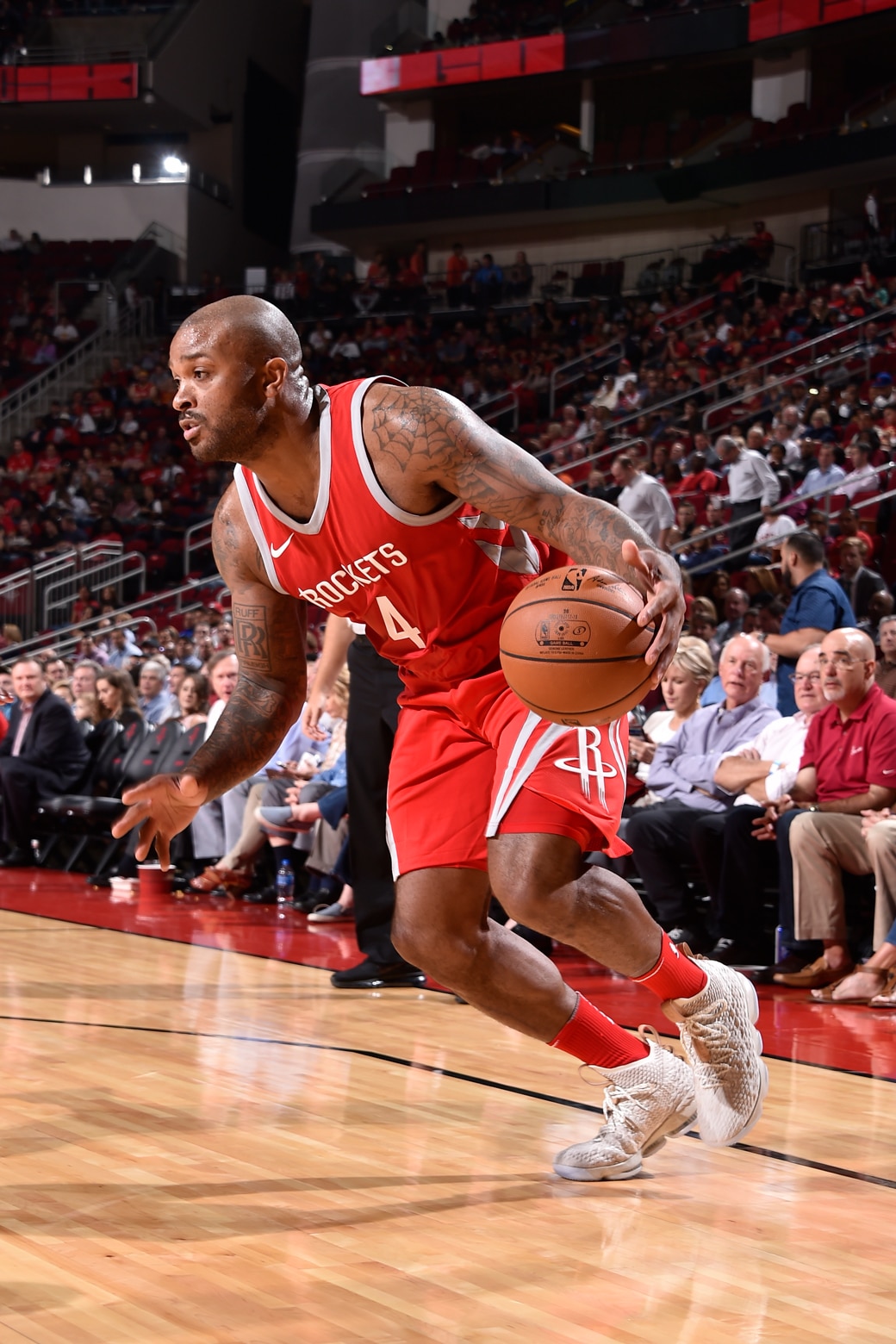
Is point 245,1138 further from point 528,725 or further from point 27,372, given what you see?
point 27,372

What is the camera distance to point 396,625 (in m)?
3.10

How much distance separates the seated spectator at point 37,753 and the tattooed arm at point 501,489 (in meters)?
6.93

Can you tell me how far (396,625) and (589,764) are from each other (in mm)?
506

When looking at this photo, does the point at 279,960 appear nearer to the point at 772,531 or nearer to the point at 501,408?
the point at 772,531

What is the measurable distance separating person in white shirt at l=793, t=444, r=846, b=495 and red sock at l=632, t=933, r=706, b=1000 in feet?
28.1

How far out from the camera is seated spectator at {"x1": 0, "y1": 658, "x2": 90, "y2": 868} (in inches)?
370

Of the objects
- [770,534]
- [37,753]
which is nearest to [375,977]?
[37,753]

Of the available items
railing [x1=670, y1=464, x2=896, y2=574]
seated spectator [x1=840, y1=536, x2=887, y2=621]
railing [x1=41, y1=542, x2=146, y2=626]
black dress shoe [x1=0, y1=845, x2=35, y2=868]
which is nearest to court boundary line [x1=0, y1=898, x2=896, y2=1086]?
black dress shoe [x1=0, y1=845, x2=35, y2=868]

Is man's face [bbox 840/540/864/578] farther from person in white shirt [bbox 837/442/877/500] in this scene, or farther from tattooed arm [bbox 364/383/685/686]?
tattooed arm [bbox 364/383/685/686]

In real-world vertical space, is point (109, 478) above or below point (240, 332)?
above

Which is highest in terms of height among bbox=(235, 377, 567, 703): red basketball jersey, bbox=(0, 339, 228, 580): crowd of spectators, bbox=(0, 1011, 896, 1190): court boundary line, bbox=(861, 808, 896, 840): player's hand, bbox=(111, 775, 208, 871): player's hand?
bbox=(0, 339, 228, 580): crowd of spectators

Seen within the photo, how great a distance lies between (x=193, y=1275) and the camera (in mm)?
2393

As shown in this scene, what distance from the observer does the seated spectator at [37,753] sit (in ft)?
30.8

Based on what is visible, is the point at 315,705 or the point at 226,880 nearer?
the point at 315,705
